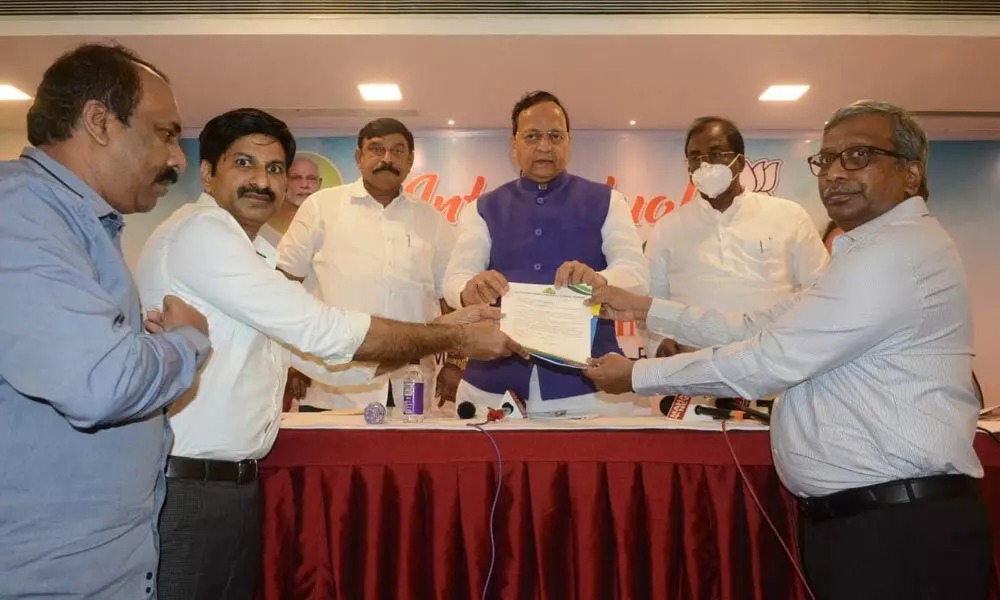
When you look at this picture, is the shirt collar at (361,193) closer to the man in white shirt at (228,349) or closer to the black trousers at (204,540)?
the man in white shirt at (228,349)

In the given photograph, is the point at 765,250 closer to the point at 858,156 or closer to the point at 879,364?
the point at 858,156

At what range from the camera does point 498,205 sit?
346cm

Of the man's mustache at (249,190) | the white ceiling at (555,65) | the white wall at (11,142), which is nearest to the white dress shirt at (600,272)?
the man's mustache at (249,190)

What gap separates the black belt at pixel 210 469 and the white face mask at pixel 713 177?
8.89 ft

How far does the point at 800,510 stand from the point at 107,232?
2.00m

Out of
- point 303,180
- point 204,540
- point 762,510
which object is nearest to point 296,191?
point 303,180

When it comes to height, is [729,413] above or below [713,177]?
below

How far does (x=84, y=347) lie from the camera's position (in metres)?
1.22

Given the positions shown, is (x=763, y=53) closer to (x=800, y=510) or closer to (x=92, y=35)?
(x=800, y=510)

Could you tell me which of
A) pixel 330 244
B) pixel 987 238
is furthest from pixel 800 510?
pixel 987 238

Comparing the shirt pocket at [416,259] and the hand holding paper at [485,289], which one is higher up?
the shirt pocket at [416,259]

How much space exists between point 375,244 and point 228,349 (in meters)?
2.13

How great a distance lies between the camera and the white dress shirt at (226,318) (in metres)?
1.92

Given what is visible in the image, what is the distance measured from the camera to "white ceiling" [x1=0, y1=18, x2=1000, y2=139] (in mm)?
5074
